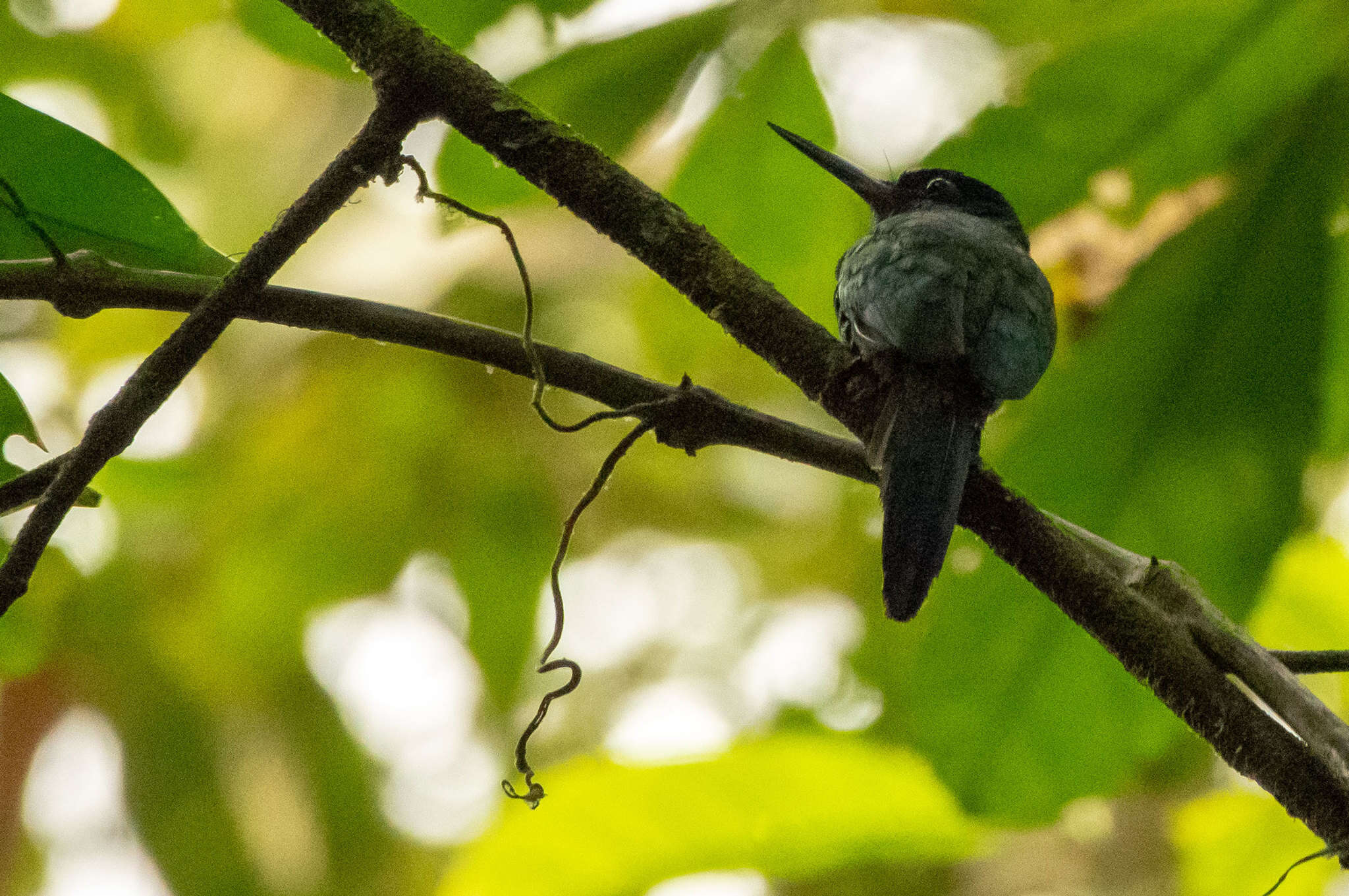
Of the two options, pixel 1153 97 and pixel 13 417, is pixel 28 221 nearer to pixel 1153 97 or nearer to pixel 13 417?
pixel 13 417

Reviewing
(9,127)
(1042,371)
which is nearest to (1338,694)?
(1042,371)

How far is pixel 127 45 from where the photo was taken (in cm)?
355

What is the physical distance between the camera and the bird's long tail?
1.15m

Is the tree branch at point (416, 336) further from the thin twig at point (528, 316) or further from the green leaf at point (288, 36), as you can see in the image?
the green leaf at point (288, 36)

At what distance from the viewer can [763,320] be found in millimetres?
1058

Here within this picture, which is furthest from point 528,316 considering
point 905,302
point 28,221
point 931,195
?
point 931,195

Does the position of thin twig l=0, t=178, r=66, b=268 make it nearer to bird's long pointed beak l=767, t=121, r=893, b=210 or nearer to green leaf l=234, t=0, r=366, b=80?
green leaf l=234, t=0, r=366, b=80

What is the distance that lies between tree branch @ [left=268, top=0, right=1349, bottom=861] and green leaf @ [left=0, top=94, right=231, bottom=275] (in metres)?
0.24

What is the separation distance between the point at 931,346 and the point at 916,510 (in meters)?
0.28

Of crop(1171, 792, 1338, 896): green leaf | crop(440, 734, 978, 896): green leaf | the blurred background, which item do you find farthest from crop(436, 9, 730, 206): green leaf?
crop(1171, 792, 1338, 896): green leaf

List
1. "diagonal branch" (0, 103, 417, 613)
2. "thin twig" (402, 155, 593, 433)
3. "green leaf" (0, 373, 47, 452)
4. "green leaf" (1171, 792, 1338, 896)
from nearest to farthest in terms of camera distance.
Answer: "diagonal branch" (0, 103, 417, 613), "thin twig" (402, 155, 593, 433), "green leaf" (0, 373, 47, 452), "green leaf" (1171, 792, 1338, 896)

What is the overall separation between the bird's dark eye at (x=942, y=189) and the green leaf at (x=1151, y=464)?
1.32ft

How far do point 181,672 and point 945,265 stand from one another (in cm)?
268

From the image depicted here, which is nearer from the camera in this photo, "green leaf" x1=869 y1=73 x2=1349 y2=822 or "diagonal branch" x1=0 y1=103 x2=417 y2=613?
"diagonal branch" x1=0 y1=103 x2=417 y2=613
